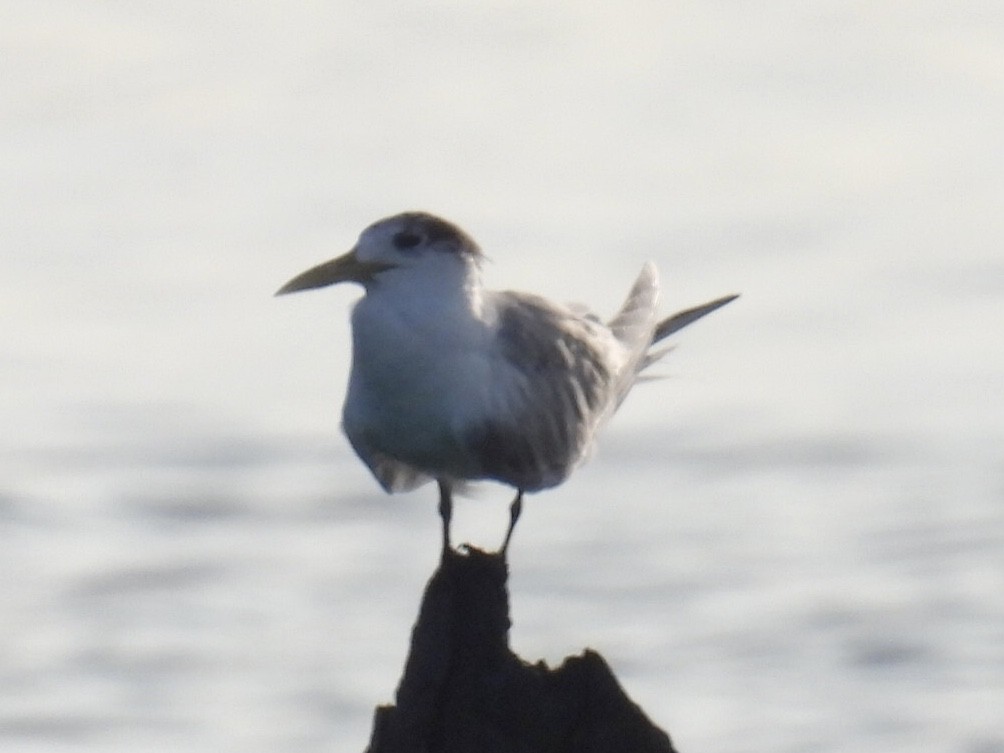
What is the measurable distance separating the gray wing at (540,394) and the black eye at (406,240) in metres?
0.60

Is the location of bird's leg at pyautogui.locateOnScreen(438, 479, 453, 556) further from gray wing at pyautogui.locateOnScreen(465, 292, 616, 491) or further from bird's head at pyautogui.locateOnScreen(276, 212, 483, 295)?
bird's head at pyautogui.locateOnScreen(276, 212, 483, 295)

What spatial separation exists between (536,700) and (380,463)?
2.92 meters

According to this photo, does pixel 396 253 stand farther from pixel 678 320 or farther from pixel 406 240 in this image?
pixel 678 320

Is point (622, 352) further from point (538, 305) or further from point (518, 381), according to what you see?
point (518, 381)

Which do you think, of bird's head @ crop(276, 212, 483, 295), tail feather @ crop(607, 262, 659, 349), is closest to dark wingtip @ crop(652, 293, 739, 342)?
tail feather @ crop(607, 262, 659, 349)

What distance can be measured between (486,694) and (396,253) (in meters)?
2.52

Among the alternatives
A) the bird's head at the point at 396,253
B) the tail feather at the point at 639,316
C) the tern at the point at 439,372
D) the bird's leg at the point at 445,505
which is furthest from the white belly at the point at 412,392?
the tail feather at the point at 639,316

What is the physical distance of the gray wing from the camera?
916 centimetres

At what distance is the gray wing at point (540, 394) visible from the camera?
916 centimetres

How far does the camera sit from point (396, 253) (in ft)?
29.6

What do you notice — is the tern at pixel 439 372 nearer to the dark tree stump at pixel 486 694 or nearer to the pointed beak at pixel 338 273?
the pointed beak at pixel 338 273

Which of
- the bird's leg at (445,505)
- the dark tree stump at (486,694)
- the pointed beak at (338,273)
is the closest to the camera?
the dark tree stump at (486,694)

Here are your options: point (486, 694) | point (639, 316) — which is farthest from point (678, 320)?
point (486, 694)

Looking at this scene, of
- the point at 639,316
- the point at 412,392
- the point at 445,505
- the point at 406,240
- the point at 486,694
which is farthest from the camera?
the point at 639,316
